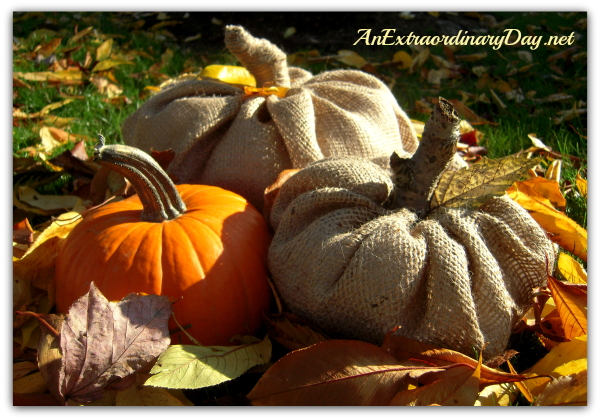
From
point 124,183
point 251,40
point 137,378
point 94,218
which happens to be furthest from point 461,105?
point 137,378

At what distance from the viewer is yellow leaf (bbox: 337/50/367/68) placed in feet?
12.2

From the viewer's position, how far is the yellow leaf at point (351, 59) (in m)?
3.71

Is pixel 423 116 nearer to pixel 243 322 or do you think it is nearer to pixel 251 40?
pixel 251 40

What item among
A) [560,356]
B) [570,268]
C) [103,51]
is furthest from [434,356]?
[103,51]

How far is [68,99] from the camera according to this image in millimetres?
2994

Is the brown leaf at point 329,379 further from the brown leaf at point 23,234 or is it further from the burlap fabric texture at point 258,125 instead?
the brown leaf at point 23,234

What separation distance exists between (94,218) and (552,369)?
129 cm

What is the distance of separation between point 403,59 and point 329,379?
3.27 metres

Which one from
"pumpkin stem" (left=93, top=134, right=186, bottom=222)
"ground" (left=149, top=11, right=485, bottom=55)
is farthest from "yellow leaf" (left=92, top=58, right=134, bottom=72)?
"pumpkin stem" (left=93, top=134, right=186, bottom=222)

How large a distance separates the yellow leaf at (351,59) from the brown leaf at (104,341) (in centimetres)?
297

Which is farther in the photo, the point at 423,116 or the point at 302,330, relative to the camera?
the point at 423,116

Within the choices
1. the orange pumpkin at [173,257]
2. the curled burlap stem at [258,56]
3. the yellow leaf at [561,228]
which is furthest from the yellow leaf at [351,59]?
→ the orange pumpkin at [173,257]

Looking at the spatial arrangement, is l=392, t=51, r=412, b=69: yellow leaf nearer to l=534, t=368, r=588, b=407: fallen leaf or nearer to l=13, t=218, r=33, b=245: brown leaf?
l=13, t=218, r=33, b=245: brown leaf

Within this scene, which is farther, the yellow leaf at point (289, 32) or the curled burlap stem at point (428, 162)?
the yellow leaf at point (289, 32)
